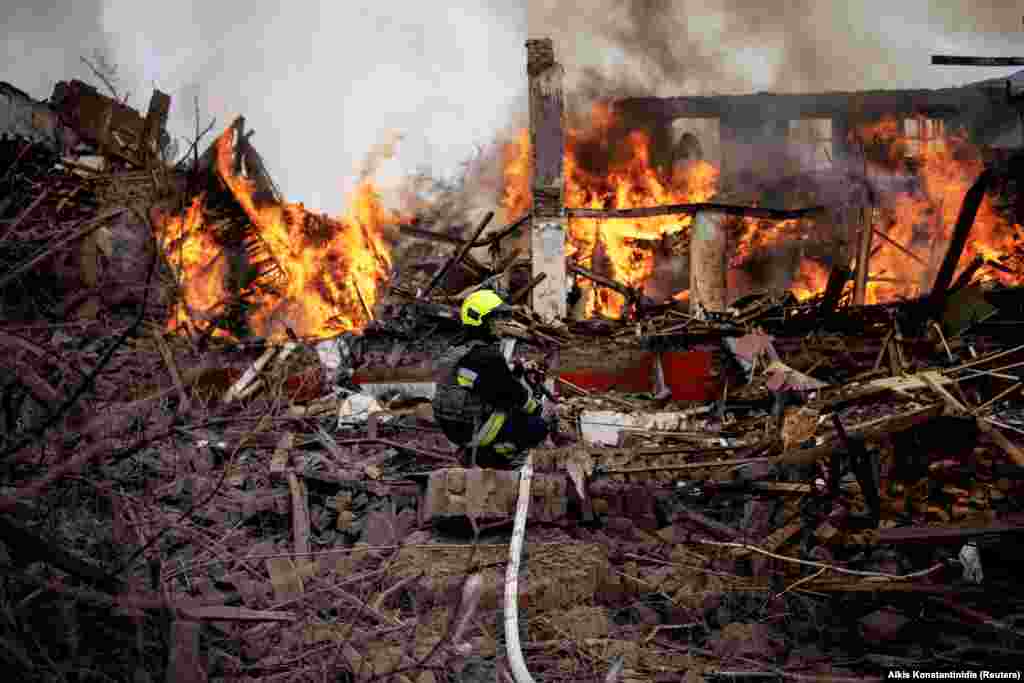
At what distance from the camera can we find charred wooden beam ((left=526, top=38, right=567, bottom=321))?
15641 mm

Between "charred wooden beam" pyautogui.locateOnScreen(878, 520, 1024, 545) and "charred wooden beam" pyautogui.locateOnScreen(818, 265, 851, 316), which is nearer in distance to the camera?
"charred wooden beam" pyautogui.locateOnScreen(878, 520, 1024, 545)

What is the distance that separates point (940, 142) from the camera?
97.7 feet

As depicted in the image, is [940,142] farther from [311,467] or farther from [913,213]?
[311,467]

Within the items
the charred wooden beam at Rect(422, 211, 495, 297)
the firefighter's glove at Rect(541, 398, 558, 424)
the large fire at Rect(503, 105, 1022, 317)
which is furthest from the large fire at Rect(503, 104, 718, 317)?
the firefighter's glove at Rect(541, 398, 558, 424)

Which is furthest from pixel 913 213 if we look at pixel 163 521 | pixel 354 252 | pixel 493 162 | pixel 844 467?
Answer: pixel 163 521

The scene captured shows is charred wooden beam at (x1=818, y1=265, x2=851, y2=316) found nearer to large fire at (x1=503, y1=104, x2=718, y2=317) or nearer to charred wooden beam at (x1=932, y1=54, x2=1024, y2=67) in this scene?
charred wooden beam at (x1=932, y1=54, x2=1024, y2=67)

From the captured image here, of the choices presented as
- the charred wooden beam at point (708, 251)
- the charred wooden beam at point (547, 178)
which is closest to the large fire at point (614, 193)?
the charred wooden beam at point (547, 178)

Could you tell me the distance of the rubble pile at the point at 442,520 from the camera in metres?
2.85

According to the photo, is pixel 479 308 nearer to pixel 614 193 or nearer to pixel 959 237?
pixel 959 237

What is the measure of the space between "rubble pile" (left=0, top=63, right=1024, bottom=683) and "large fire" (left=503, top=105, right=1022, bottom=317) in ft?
40.1

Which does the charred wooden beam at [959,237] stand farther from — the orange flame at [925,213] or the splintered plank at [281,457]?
the orange flame at [925,213]

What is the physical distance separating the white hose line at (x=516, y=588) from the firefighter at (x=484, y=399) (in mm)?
590

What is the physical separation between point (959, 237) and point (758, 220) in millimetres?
15573

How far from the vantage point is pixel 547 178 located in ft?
51.9
